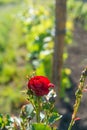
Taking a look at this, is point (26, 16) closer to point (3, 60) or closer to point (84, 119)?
point (3, 60)

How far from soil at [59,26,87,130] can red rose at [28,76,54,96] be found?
48 centimetres

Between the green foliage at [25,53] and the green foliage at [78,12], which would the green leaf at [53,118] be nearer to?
the green foliage at [25,53]

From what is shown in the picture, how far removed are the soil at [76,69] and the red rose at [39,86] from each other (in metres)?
0.48

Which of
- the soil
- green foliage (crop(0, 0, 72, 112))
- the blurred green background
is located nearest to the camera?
the soil

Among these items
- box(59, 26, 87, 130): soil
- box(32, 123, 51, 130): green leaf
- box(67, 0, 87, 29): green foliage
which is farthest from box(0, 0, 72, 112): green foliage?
box(32, 123, 51, 130): green leaf

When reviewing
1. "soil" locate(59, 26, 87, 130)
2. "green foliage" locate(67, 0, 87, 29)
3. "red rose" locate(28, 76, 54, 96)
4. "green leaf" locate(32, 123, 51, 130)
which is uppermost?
"green foliage" locate(67, 0, 87, 29)

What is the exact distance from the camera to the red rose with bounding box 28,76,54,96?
1.50 m

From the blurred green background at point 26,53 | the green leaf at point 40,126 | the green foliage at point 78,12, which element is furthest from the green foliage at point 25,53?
the green leaf at point 40,126

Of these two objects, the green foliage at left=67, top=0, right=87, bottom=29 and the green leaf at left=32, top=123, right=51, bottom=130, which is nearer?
the green leaf at left=32, top=123, right=51, bottom=130

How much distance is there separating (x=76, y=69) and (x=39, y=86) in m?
3.32

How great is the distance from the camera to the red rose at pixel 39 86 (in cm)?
150

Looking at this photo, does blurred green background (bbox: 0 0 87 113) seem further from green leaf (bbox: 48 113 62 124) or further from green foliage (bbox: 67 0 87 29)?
green leaf (bbox: 48 113 62 124)

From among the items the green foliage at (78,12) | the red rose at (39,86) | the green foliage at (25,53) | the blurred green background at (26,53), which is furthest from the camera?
the green foliage at (78,12)

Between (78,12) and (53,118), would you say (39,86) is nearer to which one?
(53,118)
